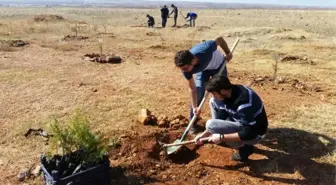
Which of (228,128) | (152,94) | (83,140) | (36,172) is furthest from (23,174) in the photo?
(152,94)

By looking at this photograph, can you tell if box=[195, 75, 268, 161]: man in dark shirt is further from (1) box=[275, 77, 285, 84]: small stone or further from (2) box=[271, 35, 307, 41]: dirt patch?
(2) box=[271, 35, 307, 41]: dirt patch

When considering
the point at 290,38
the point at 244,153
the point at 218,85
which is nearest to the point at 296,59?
the point at 290,38

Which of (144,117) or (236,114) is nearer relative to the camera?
(236,114)

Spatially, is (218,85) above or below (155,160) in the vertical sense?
above

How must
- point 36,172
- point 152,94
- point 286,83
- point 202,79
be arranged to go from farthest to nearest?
point 286,83 < point 152,94 < point 202,79 < point 36,172

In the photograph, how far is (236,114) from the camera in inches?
140

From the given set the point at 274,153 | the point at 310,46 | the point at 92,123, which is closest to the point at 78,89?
the point at 92,123

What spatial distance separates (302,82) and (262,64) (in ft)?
6.21

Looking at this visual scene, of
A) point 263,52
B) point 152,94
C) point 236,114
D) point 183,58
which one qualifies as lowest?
point 152,94

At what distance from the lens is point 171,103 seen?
5984mm

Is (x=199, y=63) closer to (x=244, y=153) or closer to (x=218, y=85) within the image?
(x=218, y=85)

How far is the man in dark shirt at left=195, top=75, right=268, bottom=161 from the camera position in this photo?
331 centimetres

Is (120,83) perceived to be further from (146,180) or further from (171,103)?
(146,180)

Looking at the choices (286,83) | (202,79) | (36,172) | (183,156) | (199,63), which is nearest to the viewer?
(36,172)
